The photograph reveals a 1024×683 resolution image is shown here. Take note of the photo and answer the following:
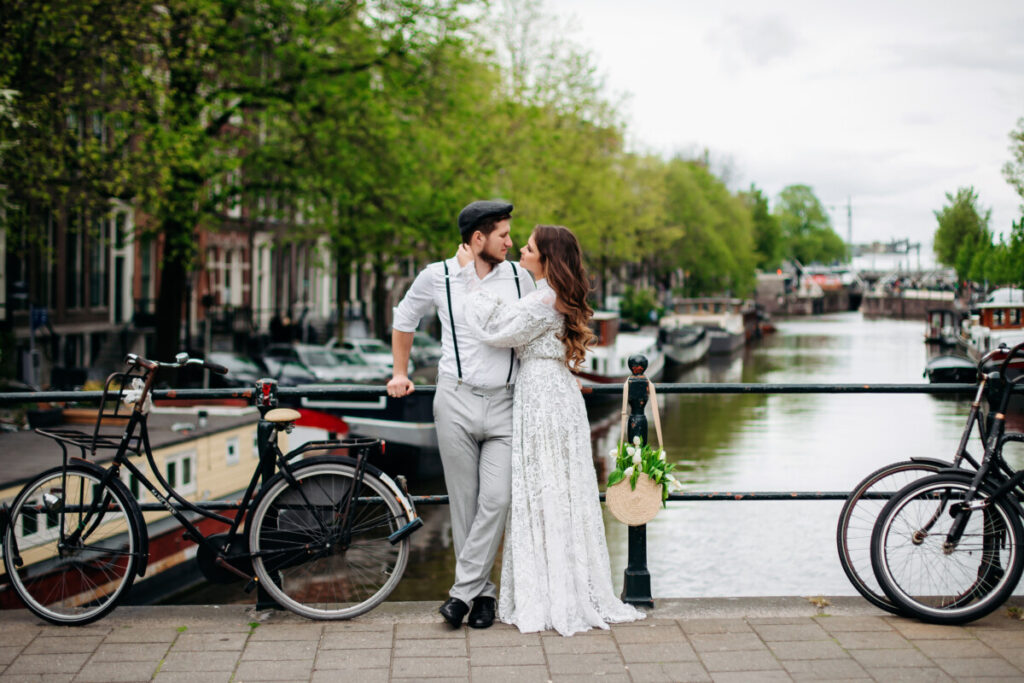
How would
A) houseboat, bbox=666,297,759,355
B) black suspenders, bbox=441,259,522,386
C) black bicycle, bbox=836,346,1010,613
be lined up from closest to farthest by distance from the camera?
1. black suspenders, bbox=441,259,522,386
2. black bicycle, bbox=836,346,1010,613
3. houseboat, bbox=666,297,759,355

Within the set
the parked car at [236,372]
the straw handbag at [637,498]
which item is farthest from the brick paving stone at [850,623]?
the parked car at [236,372]

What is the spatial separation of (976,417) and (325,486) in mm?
2709

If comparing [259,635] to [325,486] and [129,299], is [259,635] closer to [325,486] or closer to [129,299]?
[325,486]

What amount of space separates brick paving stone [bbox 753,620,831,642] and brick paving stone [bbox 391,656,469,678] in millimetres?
1192

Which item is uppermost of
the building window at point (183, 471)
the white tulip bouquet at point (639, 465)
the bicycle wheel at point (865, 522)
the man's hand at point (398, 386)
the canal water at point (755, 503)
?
Result: the man's hand at point (398, 386)

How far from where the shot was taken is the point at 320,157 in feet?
69.5

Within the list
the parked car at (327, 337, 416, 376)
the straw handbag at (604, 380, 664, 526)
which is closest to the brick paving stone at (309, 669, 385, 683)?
the straw handbag at (604, 380, 664, 526)

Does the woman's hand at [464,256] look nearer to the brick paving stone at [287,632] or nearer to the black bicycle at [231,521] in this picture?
the black bicycle at [231,521]

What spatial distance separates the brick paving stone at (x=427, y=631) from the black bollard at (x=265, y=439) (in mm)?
594

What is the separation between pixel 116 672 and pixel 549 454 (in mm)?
1755

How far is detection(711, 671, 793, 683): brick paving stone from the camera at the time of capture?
371cm

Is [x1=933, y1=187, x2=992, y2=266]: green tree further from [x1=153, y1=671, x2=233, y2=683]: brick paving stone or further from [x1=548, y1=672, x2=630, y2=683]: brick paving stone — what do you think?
[x1=153, y1=671, x2=233, y2=683]: brick paving stone

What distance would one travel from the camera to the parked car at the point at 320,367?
89.5 ft

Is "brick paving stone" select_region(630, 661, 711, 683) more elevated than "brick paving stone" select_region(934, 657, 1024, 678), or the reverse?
"brick paving stone" select_region(934, 657, 1024, 678)
